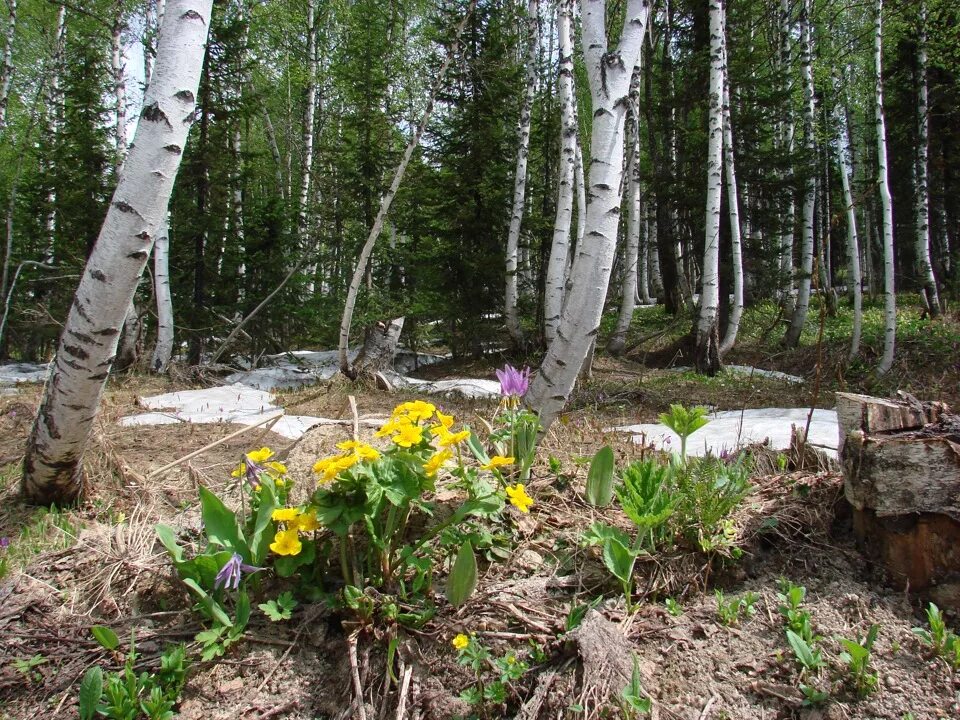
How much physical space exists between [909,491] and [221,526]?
2.17m

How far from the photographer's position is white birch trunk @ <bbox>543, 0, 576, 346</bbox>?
29.8 feet

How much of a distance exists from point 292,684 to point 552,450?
173cm

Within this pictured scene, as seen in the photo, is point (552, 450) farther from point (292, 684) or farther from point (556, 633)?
point (292, 684)

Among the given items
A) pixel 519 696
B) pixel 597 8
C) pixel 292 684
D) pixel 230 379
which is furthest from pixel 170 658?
pixel 230 379

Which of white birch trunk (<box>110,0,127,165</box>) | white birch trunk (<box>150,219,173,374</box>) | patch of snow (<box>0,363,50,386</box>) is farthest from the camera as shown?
white birch trunk (<box>110,0,127,165</box>)

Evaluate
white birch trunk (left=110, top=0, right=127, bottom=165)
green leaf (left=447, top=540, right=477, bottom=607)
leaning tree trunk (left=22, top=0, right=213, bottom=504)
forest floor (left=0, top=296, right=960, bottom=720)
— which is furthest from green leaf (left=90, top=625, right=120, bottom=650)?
white birch trunk (left=110, top=0, right=127, bottom=165)

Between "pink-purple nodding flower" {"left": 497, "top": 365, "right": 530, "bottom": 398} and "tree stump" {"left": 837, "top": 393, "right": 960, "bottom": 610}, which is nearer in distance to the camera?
"tree stump" {"left": 837, "top": 393, "right": 960, "bottom": 610}

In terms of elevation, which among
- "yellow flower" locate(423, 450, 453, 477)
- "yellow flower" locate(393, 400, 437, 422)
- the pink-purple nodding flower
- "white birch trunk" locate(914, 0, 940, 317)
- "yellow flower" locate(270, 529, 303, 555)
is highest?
Answer: "white birch trunk" locate(914, 0, 940, 317)

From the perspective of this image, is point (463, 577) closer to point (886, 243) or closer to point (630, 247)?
point (886, 243)

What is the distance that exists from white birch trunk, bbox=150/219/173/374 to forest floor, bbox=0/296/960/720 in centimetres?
701

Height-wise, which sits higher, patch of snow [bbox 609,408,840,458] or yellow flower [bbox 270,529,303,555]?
yellow flower [bbox 270,529,303,555]

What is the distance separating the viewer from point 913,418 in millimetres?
2033

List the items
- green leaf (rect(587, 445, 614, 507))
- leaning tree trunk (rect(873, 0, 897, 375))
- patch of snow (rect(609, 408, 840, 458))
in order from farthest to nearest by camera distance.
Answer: leaning tree trunk (rect(873, 0, 897, 375)) → patch of snow (rect(609, 408, 840, 458)) → green leaf (rect(587, 445, 614, 507))

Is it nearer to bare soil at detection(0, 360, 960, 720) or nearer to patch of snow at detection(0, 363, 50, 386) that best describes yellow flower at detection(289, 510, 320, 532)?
bare soil at detection(0, 360, 960, 720)
